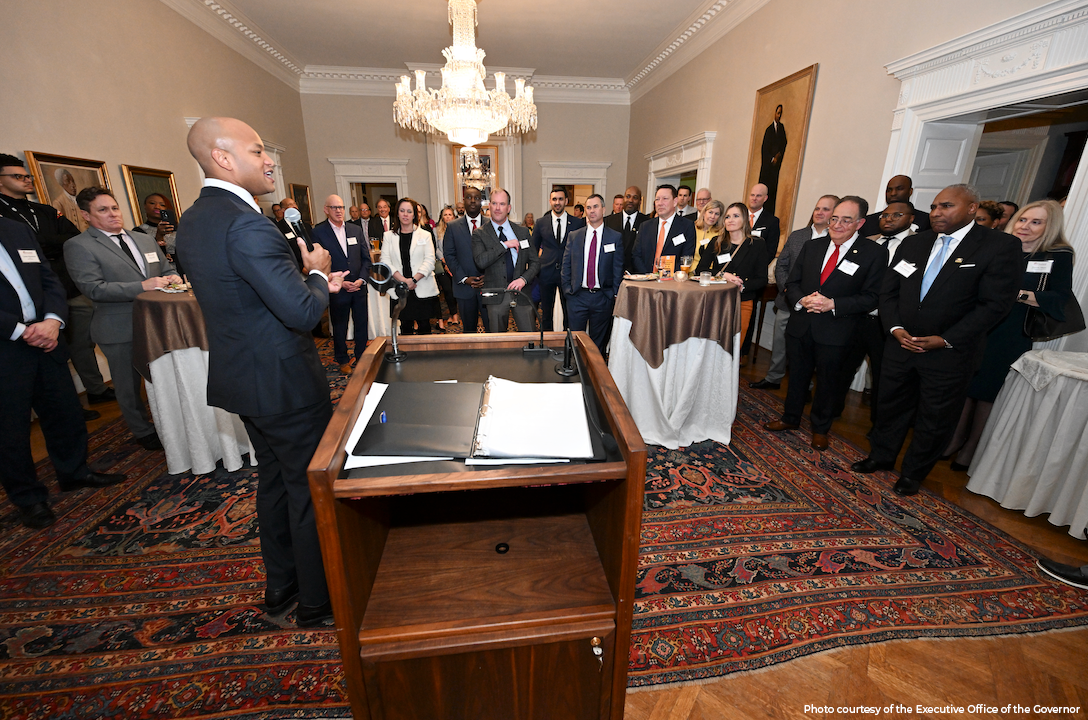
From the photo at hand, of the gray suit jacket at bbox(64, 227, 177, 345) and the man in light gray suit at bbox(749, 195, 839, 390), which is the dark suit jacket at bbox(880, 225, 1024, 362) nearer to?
the man in light gray suit at bbox(749, 195, 839, 390)

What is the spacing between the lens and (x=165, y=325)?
7.99ft

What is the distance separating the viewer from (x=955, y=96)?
310 centimetres

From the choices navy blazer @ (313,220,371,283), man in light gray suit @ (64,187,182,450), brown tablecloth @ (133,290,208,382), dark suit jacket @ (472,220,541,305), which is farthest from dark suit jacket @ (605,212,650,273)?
man in light gray suit @ (64,187,182,450)

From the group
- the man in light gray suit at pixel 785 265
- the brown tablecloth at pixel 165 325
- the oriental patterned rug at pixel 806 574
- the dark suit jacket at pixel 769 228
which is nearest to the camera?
the oriental patterned rug at pixel 806 574

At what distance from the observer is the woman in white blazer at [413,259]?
4742 millimetres

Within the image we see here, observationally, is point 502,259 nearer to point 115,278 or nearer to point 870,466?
point 115,278

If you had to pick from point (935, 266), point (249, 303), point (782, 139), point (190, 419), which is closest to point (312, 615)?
point (249, 303)

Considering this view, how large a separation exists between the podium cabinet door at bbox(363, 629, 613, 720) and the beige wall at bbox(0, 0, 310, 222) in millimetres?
5024

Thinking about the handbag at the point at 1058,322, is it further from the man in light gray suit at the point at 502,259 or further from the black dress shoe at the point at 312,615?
the black dress shoe at the point at 312,615

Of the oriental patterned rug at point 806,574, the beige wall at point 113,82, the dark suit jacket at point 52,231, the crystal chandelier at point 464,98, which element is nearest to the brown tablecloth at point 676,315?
the oriental patterned rug at point 806,574

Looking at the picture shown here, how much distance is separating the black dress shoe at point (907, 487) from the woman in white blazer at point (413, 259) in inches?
165

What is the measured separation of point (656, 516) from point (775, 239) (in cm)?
385

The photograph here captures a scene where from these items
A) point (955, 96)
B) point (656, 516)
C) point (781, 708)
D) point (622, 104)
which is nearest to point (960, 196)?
point (955, 96)

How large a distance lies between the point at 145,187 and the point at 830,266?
6569 millimetres
